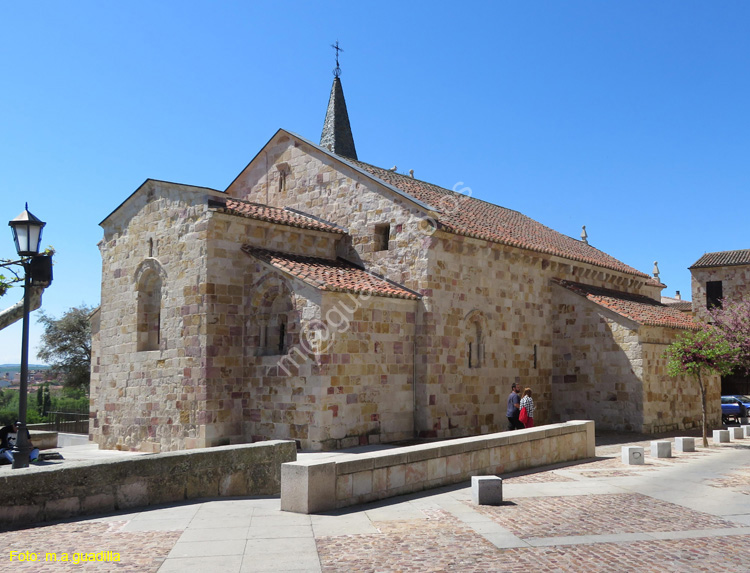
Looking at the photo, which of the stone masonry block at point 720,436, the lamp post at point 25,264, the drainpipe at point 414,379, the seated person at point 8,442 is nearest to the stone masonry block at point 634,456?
the drainpipe at point 414,379

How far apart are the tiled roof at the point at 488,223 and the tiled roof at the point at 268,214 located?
2.50m

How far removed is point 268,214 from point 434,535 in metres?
11.8

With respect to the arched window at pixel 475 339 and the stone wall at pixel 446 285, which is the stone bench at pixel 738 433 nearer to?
the stone wall at pixel 446 285

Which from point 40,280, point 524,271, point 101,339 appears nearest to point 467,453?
point 40,280

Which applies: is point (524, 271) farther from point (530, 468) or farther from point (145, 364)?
point (145, 364)

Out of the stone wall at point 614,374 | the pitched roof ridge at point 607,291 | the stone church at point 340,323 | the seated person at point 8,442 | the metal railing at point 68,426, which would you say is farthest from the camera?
the metal railing at point 68,426

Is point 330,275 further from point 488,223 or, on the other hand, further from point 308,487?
point 308,487

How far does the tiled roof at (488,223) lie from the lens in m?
19.9

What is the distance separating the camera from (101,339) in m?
19.4

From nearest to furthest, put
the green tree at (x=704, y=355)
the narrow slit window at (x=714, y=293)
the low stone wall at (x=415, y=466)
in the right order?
the low stone wall at (x=415, y=466)
the green tree at (x=704, y=355)
the narrow slit window at (x=714, y=293)

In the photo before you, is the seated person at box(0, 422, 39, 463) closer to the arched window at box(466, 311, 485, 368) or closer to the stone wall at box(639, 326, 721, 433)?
the arched window at box(466, 311, 485, 368)

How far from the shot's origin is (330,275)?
16.5 meters

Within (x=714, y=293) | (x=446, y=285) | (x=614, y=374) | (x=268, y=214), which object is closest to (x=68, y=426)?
(x=268, y=214)

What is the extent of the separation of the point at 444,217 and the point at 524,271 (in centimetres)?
413
